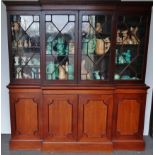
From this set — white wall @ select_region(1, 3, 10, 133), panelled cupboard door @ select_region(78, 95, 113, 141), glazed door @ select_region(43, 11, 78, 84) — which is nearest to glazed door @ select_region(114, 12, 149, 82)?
panelled cupboard door @ select_region(78, 95, 113, 141)

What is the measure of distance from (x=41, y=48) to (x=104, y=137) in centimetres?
144

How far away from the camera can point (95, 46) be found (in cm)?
257

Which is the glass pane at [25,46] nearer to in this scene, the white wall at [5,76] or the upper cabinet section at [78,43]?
the upper cabinet section at [78,43]

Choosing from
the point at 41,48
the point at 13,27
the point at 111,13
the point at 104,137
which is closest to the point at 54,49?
the point at 41,48

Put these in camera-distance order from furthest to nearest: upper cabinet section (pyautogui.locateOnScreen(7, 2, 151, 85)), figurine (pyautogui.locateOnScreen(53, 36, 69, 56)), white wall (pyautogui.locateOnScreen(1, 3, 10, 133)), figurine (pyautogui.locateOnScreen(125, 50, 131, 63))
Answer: white wall (pyautogui.locateOnScreen(1, 3, 10, 133)), figurine (pyautogui.locateOnScreen(125, 50, 131, 63)), figurine (pyautogui.locateOnScreen(53, 36, 69, 56)), upper cabinet section (pyautogui.locateOnScreen(7, 2, 151, 85))

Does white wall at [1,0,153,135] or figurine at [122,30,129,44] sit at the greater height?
figurine at [122,30,129,44]

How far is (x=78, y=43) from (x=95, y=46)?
0.24 m

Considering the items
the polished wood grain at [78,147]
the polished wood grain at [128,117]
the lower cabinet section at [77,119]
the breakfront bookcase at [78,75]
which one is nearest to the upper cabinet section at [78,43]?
the breakfront bookcase at [78,75]

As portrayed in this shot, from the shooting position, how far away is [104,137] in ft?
8.90

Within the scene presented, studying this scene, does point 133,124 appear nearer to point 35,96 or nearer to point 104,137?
point 104,137

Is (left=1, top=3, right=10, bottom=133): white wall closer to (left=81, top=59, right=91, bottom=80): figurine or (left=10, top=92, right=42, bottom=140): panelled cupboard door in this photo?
(left=10, top=92, right=42, bottom=140): panelled cupboard door

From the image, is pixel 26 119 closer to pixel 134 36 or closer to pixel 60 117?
pixel 60 117

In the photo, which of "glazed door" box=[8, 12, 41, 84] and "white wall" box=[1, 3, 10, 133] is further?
"white wall" box=[1, 3, 10, 133]

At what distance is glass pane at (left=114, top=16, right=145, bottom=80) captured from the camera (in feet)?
8.32
